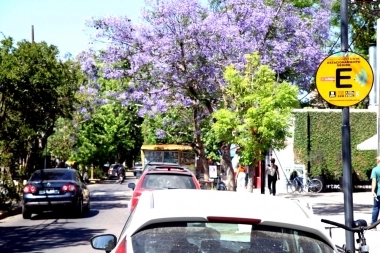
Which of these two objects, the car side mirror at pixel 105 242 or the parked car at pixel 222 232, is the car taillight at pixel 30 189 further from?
the parked car at pixel 222 232

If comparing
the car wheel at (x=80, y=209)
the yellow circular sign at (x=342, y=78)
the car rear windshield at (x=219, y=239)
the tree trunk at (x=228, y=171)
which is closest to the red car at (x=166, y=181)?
the car wheel at (x=80, y=209)

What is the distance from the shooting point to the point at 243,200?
5.44 m

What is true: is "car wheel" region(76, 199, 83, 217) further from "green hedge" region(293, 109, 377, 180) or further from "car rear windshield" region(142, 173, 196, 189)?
"green hedge" region(293, 109, 377, 180)

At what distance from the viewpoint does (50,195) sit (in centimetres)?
2162

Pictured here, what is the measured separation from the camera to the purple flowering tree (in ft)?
79.3

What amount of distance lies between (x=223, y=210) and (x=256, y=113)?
16.5 meters

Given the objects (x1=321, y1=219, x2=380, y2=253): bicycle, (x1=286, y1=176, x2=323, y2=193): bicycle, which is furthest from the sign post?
(x1=286, y1=176, x2=323, y2=193): bicycle

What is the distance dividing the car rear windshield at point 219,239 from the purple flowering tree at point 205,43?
19.0 meters

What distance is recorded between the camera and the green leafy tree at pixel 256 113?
21.3 meters

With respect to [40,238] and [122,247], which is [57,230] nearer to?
[40,238]

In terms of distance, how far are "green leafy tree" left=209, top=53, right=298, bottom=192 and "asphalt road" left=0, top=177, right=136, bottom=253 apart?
4.19 meters

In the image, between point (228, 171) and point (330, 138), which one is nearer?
point (228, 171)

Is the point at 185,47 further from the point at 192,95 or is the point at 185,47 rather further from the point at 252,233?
the point at 252,233

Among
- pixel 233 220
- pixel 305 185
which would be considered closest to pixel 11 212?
pixel 305 185
